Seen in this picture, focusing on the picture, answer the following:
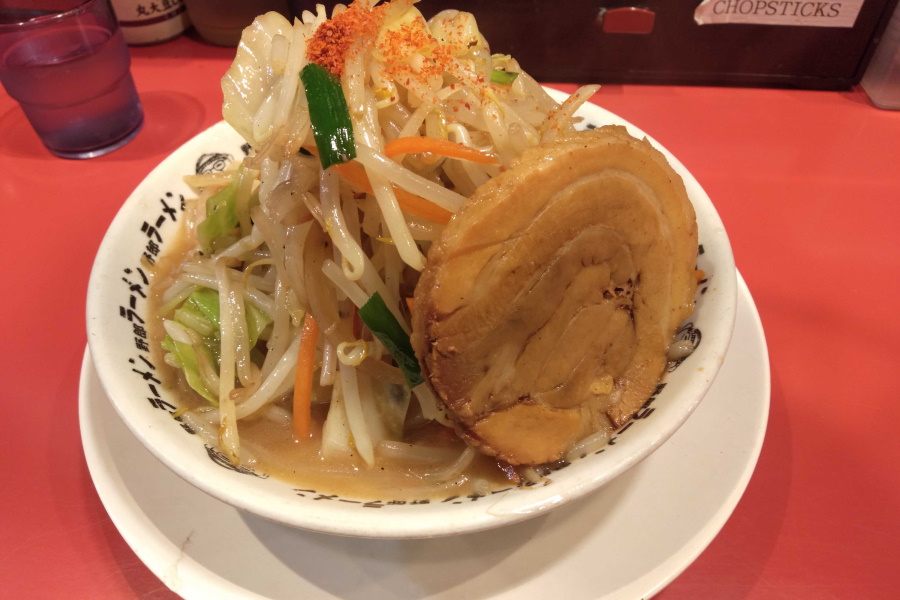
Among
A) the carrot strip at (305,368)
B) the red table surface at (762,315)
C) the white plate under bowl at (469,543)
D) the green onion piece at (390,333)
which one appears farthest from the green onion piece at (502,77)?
the red table surface at (762,315)

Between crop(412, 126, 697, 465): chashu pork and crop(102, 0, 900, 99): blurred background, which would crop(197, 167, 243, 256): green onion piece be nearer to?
crop(412, 126, 697, 465): chashu pork

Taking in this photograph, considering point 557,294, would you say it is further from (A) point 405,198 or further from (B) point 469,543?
(B) point 469,543

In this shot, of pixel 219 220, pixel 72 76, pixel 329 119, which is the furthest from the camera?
pixel 72 76

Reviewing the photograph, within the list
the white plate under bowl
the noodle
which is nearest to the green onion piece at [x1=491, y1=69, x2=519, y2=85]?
the noodle

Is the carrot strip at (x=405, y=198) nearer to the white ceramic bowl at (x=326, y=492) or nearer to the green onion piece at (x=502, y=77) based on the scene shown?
the green onion piece at (x=502, y=77)

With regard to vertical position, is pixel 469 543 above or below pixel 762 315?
above

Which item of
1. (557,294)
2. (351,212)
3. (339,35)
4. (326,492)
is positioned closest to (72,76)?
(339,35)

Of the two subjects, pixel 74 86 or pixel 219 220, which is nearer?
pixel 219 220
